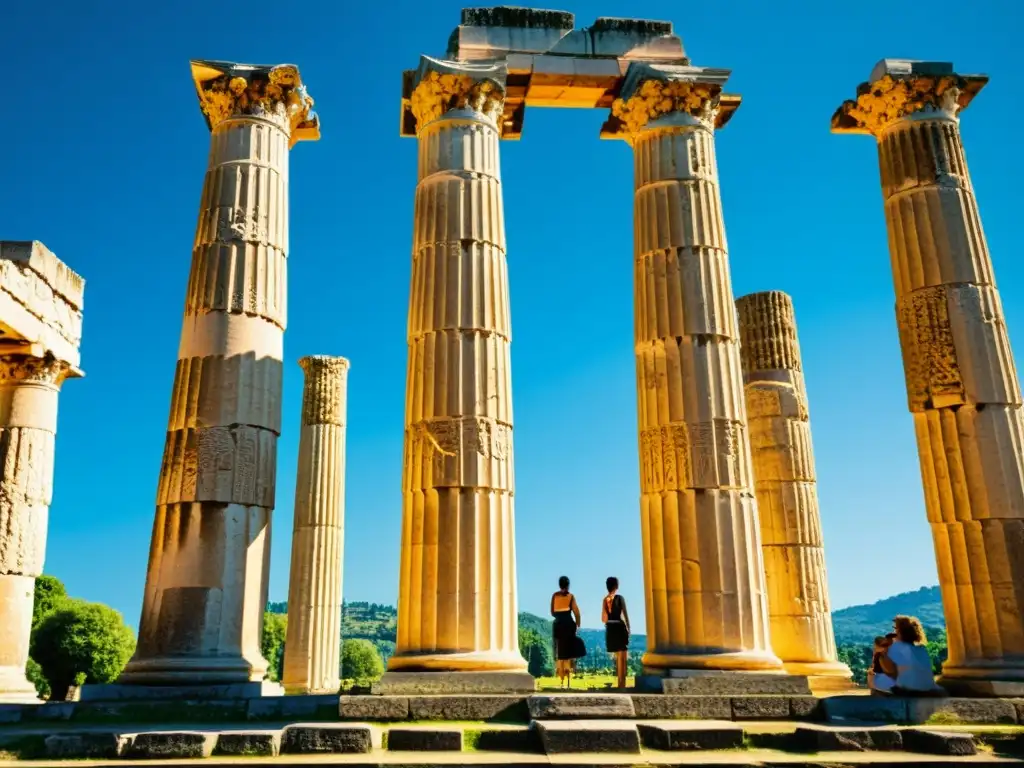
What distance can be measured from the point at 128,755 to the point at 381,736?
354 centimetres

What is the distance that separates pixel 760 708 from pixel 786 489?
14433 millimetres


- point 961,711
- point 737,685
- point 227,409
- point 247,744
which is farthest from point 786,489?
point 247,744

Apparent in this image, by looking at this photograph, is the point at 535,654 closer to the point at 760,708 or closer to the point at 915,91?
the point at 915,91

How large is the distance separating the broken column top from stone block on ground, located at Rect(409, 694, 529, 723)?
16444 mm

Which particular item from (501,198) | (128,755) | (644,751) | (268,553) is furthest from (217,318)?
(644,751)

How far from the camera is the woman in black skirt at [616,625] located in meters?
20.5

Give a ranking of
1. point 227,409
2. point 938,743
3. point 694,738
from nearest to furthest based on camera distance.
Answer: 1. point 938,743
2. point 694,738
3. point 227,409

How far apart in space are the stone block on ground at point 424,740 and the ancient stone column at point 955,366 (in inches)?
457

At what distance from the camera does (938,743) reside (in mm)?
12555

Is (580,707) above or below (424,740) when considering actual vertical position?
above

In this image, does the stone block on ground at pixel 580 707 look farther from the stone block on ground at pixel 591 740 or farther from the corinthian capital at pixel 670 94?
the corinthian capital at pixel 670 94

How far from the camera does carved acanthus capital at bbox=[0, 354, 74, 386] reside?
26.7 m

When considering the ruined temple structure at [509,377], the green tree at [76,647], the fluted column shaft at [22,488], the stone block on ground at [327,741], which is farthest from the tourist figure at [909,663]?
the green tree at [76,647]

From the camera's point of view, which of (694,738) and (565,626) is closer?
(694,738)
